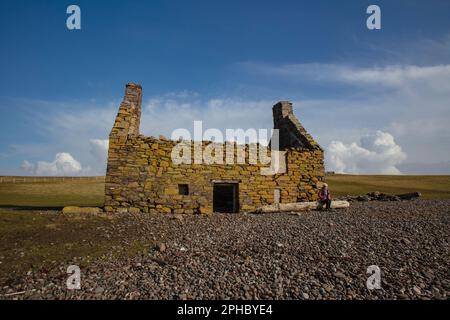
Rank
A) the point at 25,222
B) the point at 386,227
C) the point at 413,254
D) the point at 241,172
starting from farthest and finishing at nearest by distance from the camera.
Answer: the point at 241,172, the point at 386,227, the point at 25,222, the point at 413,254

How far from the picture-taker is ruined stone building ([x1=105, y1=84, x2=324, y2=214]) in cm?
1458

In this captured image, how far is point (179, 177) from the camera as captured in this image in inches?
603

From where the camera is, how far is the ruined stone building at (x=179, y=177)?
14578mm

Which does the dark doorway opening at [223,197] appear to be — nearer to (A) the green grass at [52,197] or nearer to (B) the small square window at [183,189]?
(B) the small square window at [183,189]
